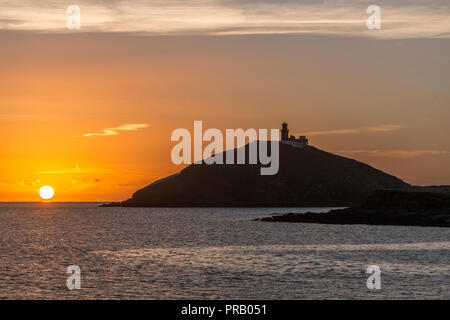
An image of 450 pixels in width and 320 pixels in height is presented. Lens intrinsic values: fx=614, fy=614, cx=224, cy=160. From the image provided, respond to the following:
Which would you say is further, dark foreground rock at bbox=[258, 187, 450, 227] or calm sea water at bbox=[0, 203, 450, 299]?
dark foreground rock at bbox=[258, 187, 450, 227]

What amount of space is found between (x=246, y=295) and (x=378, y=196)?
11656 cm

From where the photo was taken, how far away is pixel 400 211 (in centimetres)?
14112

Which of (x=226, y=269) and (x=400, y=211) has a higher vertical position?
(x=400, y=211)

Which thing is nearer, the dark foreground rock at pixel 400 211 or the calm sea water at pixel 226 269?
the calm sea water at pixel 226 269

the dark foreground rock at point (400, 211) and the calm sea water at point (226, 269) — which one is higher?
the dark foreground rock at point (400, 211)

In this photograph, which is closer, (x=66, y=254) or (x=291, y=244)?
(x=66, y=254)

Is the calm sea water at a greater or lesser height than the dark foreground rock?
lesser

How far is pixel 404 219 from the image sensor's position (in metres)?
133

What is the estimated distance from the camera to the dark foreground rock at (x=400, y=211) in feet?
427

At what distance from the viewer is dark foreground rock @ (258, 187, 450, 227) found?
130 m

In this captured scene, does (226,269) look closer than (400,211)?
Yes
